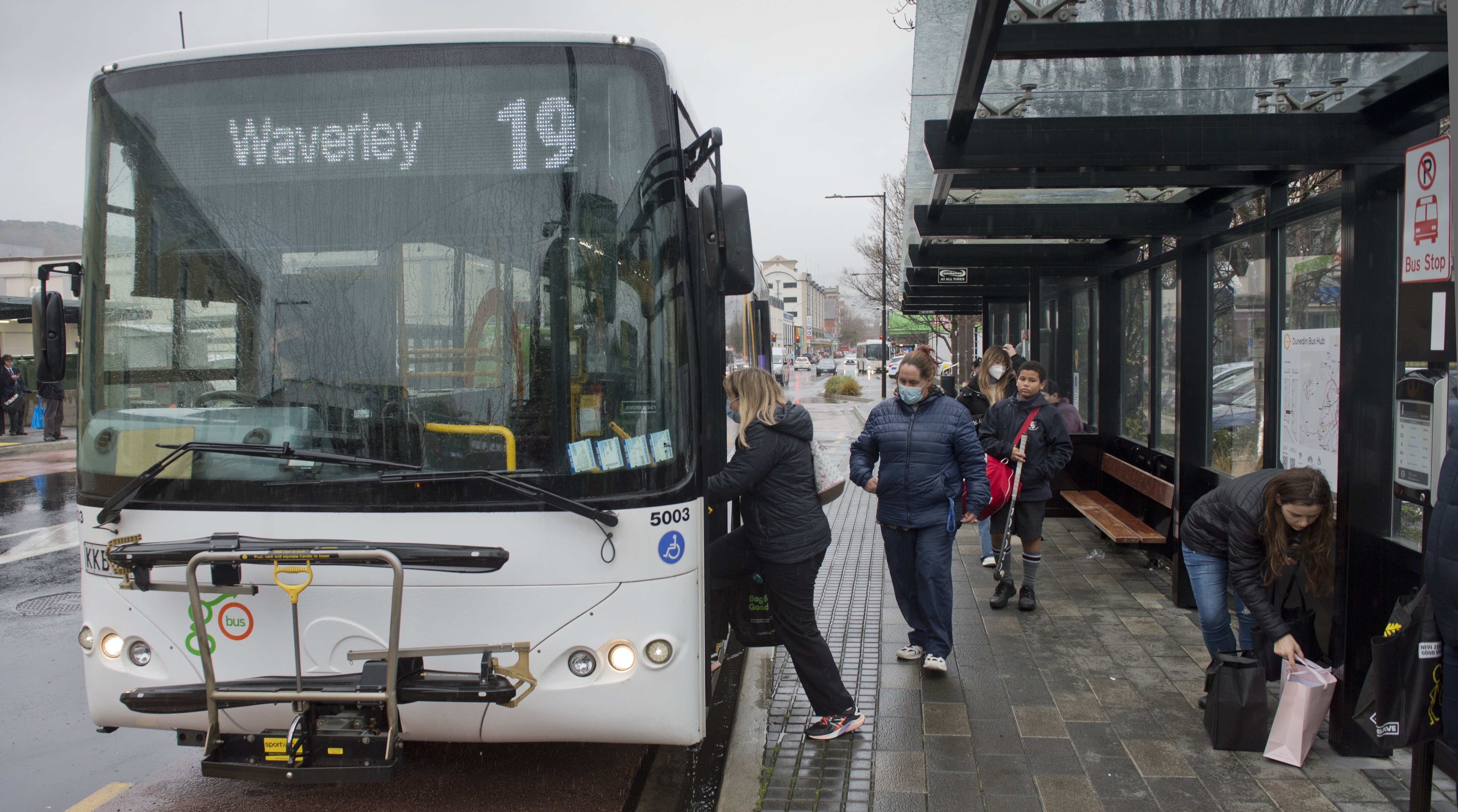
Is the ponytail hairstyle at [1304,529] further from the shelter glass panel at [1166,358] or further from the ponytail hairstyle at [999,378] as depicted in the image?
the ponytail hairstyle at [999,378]

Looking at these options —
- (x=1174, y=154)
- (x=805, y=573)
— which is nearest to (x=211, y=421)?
(x=805, y=573)

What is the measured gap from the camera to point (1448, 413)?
3033mm

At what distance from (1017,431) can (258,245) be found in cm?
499

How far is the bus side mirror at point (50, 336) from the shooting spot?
12.6 feet

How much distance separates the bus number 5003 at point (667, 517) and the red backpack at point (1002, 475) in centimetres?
370

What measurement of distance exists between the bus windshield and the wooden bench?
5.18 m

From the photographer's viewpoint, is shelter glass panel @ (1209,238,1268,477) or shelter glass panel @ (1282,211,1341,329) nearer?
shelter glass panel @ (1282,211,1341,329)

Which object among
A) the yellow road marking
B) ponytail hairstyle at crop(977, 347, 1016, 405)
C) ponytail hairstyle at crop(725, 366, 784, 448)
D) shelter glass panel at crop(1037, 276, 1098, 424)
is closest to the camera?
the yellow road marking

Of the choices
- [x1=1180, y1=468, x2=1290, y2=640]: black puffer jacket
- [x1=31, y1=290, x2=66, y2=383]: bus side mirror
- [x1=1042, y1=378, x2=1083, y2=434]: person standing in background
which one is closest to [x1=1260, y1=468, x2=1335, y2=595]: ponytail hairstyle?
[x1=1180, y1=468, x2=1290, y2=640]: black puffer jacket

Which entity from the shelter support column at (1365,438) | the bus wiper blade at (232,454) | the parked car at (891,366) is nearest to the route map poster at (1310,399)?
the shelter support column at (1365,438)

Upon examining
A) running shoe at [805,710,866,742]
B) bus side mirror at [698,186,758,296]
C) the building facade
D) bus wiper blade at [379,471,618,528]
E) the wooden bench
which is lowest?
running shoe at [805,710,866,742]

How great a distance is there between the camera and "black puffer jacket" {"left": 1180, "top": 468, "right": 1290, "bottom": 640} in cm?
409

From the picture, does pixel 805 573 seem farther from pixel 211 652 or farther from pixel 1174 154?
pixel 1174 154

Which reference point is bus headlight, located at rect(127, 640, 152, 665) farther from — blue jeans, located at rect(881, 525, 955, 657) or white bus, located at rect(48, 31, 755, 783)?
blue jeans, located at rect(881, 525, 955, 657)
